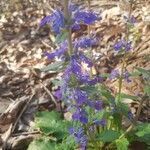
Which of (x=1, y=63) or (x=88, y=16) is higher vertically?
(x=88, y=16)

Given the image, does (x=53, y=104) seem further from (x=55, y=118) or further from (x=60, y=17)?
(x=60, y=17)

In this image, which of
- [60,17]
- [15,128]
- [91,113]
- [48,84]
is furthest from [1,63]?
[60,17]

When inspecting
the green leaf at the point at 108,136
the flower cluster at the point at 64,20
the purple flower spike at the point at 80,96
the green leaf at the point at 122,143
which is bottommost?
the green leaf at the point at 122,143

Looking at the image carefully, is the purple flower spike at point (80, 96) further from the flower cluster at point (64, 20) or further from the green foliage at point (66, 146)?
the green foliage at point (66, 146)

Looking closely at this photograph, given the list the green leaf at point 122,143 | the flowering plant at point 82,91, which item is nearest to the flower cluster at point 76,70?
the flowering plant at point 82,91

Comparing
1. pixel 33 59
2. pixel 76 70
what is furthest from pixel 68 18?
pixel 33 59

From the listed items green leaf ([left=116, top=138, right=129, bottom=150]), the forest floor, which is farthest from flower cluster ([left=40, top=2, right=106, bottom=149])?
the forest floor
